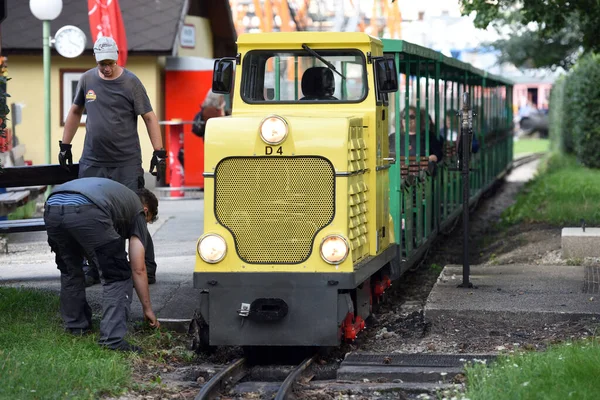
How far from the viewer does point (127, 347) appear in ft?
28.1

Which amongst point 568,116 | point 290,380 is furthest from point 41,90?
point 290,380

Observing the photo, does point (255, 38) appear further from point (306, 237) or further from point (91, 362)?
point (91, 362)

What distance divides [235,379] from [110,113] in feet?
9.27

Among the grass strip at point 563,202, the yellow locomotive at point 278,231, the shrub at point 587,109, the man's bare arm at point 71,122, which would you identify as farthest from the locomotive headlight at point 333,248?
the shrub at point 587,109

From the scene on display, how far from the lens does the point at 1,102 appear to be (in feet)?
30.9

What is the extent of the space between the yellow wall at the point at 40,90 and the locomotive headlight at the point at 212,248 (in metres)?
15.8

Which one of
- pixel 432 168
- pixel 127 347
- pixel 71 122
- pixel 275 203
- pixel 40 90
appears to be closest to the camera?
pixel 275 203

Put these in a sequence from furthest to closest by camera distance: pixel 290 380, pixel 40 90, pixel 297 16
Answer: pixel 297 16, pixel 40 90, pixel 290 380

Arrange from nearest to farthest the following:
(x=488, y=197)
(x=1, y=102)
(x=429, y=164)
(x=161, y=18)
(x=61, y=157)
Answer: (x=1, y=102), (x=61, y=157), (x=429, y=164), (x=161, y=18), (x=488, y=197)

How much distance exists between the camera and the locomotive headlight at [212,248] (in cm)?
836

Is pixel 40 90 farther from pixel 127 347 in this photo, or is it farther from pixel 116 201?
pixel 127 347

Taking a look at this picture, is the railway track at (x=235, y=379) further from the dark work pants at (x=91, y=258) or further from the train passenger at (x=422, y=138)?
the train passenger at (x=422, y=138)

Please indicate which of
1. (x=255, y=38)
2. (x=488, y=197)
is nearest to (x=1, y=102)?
(x=255, y=38)

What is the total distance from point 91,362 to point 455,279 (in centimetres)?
480
